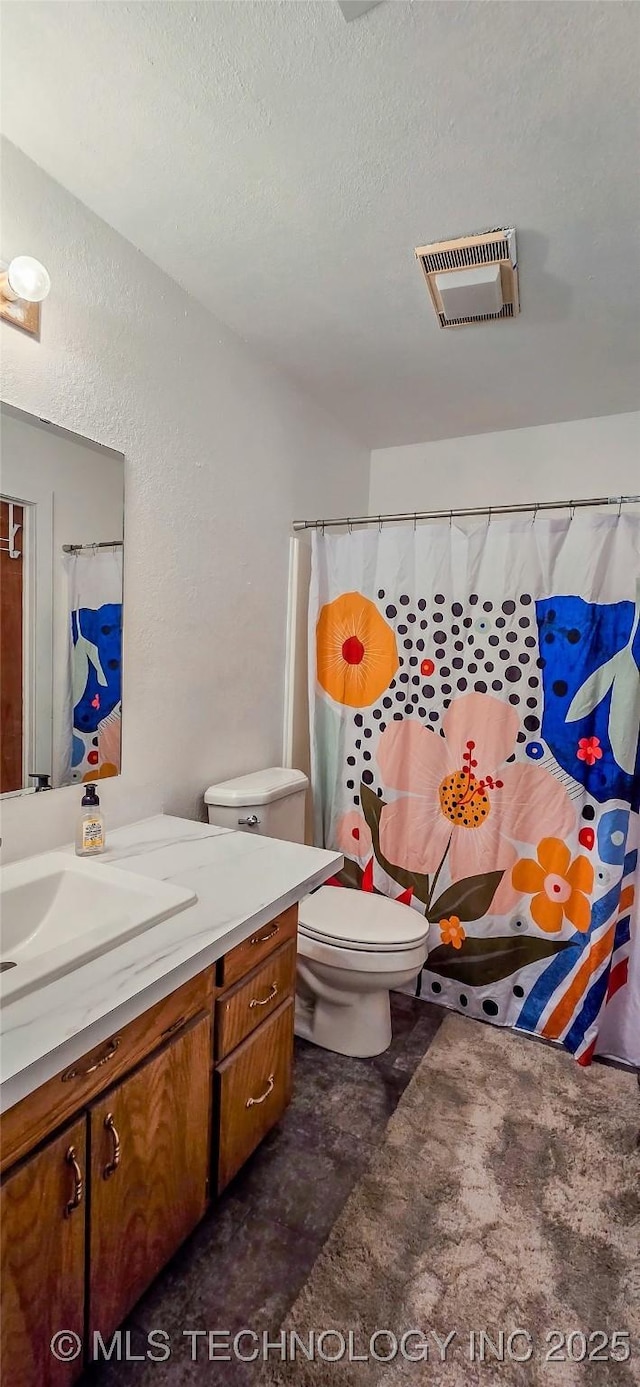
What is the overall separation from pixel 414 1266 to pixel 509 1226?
0.25 m

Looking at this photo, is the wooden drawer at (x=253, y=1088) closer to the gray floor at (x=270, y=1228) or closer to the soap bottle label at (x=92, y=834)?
the gray floor at (x=270, y=1228)

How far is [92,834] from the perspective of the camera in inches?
55.4

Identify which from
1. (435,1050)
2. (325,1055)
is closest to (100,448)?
(325,1055)

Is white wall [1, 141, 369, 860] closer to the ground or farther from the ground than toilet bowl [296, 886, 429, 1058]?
farther from the ground

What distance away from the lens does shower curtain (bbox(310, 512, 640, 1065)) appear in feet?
6.33

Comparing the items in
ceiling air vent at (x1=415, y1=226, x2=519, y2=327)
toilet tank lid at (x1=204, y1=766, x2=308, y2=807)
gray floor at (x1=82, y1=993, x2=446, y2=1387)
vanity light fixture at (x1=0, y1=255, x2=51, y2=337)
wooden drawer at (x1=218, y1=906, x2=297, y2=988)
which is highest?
ceiling air vent at (x1=415, y1=226, x2=519, y2=327)

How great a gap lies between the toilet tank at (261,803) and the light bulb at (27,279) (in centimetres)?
132

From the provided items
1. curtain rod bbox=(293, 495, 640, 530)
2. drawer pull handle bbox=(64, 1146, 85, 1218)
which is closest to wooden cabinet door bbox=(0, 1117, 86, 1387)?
drawer pull handle bbox=(64, 1146, 85, 1218)

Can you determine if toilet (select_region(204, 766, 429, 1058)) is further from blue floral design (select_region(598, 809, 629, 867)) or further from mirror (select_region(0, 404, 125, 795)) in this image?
blue floral design (select_region(598, 809, 629, 867))

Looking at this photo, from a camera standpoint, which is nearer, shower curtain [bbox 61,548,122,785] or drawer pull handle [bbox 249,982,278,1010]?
drawer pull handle [bbox 249,982,278,1010]

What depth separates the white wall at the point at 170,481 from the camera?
1385 mm

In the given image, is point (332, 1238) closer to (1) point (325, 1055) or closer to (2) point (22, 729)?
(1) point (325, 1055)

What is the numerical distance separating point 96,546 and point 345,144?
103 cm

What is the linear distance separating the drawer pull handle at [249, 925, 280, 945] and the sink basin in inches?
7.4
